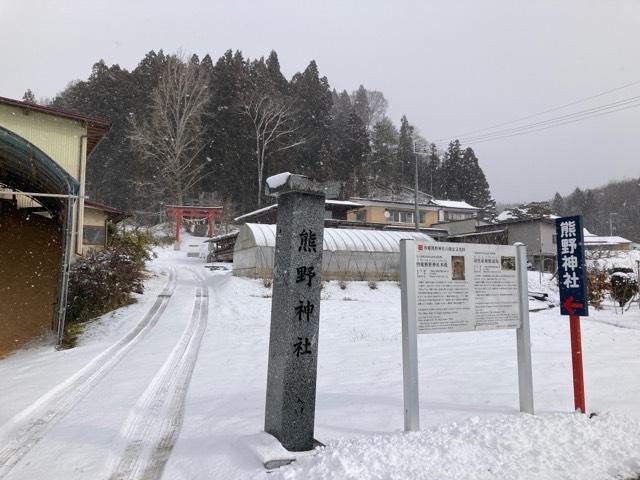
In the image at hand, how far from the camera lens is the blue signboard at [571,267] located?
14.7 ft

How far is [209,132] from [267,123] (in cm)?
716

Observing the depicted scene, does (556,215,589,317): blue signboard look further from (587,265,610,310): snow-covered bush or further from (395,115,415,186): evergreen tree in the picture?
(395,115,415,186): evergreen tree

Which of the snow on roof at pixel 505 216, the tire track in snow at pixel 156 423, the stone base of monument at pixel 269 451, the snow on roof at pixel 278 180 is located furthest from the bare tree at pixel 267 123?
the stone base of monument at pixel 269 451

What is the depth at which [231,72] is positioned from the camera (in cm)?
4681

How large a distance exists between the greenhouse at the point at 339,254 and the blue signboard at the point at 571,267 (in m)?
16.1

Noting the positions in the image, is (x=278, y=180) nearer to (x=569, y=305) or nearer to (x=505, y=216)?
(x=569, y=305)

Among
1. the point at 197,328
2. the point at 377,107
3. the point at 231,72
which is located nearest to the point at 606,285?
the point at 197,328

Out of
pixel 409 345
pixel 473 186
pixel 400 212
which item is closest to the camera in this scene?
pixel 409 345

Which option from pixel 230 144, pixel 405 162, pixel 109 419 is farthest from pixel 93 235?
pixel 405 162

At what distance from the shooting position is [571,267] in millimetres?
4617

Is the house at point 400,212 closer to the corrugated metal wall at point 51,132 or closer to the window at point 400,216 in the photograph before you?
the window at point 400,216

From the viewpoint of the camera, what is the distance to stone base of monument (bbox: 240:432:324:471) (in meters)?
3.47

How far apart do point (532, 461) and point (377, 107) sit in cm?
7662

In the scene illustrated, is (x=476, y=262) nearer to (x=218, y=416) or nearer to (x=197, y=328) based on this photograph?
(x=218, y=416)
